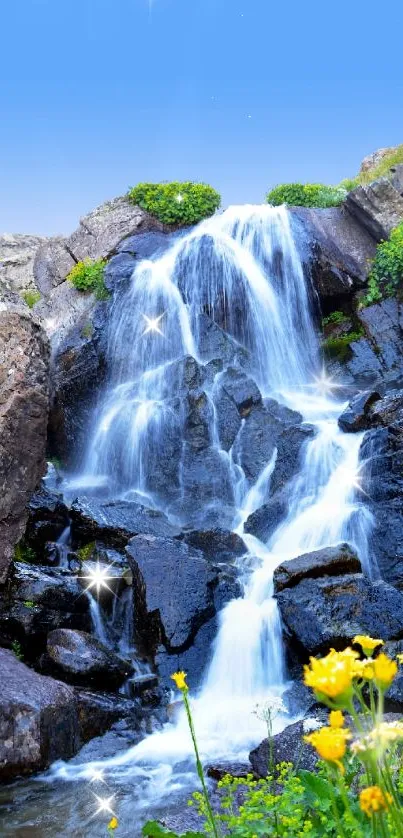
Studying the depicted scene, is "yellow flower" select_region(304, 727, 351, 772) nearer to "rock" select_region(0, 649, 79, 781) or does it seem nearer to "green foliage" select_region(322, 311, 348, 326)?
"rock" select_region(0, 649, 79, 781)

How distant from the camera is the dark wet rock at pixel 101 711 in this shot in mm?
7082

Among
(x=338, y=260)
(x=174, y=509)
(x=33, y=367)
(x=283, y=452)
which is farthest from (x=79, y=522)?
(x=338, y=260)

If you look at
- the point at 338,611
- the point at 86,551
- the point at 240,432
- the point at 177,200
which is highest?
the point at 177,200

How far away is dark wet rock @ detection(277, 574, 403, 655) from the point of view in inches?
296

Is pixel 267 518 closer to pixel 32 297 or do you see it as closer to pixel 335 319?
pixel 335 319

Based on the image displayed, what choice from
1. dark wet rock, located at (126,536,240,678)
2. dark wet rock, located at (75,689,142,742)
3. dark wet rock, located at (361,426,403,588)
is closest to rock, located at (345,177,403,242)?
dark wet rock, located at (361,426,403,588)

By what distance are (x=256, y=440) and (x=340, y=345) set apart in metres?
4.55

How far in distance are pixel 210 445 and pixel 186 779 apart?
739 centimetres

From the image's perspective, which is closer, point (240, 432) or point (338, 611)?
point (338, 611)

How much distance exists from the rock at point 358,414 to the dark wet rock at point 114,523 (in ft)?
11.4

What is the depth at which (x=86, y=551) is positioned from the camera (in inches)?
404

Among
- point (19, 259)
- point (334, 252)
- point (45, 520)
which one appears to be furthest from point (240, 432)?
point (19, 259)

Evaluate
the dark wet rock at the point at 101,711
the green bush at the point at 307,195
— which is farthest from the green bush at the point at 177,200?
the dark wet rock at the point at 101,711

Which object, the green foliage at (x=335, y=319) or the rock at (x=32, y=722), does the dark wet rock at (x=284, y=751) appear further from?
the green foliage at (x=335, y=319)
